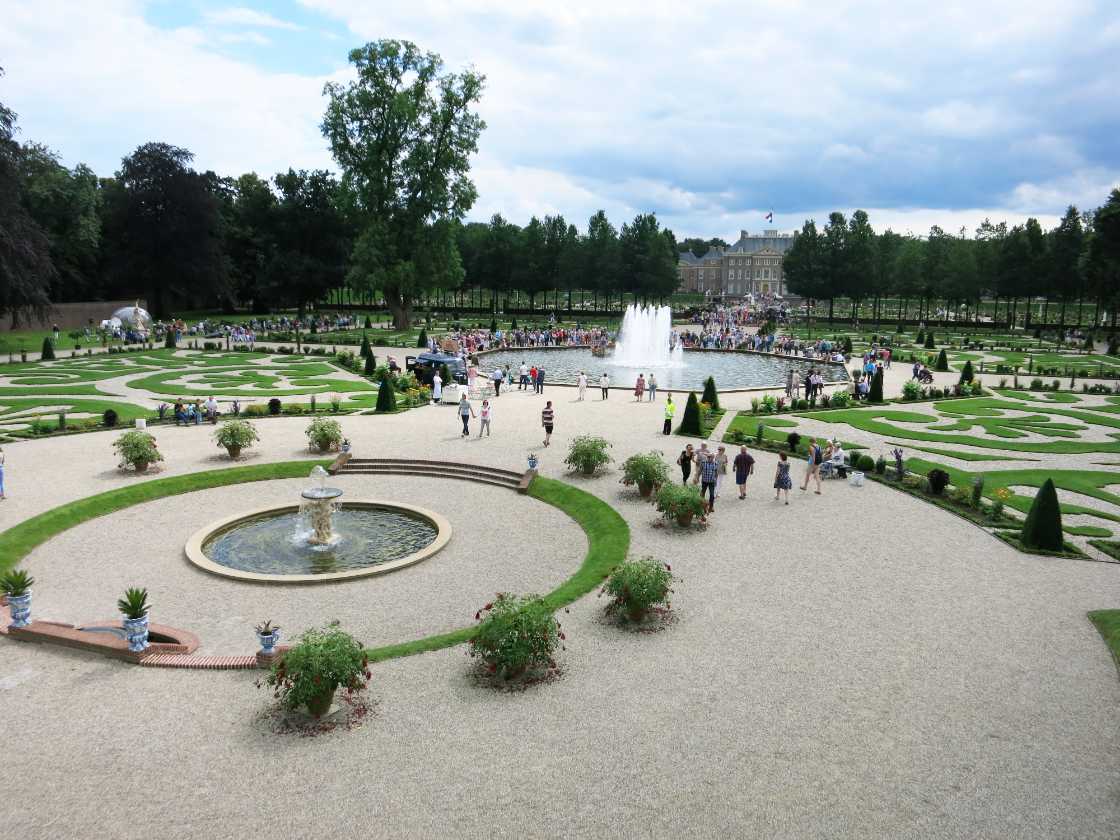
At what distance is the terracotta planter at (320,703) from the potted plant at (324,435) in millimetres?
16160

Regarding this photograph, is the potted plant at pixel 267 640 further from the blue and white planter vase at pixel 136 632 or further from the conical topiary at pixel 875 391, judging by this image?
the conical topiary at pixel 875 391

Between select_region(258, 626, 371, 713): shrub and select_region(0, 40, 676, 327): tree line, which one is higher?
select_region(0, 40, 676, 327): tree line

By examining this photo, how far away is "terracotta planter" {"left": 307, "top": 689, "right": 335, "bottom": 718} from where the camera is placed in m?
10.2

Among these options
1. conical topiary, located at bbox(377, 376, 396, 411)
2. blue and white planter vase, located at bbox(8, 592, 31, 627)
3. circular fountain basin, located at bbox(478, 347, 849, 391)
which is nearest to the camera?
blue and white planter vase, located at bbox(8, 592, 31, 627)

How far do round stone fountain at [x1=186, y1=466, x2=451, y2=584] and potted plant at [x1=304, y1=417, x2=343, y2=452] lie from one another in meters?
5.07

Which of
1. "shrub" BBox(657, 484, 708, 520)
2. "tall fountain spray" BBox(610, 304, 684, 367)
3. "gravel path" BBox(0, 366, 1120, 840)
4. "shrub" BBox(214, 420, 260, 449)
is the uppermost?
"tall fountain spray" BBox(610, 304, 684, 367)

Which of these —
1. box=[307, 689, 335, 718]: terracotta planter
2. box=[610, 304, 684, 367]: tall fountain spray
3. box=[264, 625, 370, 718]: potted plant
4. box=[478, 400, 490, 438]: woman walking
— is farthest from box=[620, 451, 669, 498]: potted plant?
box=[610, 304, 684, 367]: tall fountain spray

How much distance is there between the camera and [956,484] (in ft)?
75.4

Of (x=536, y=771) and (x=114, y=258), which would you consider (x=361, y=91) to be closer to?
(x=114, y=258)

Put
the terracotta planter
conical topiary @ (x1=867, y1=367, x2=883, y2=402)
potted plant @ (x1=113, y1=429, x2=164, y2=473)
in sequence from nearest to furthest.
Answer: the terracotta planter → potted plant @ (x1=113, y1=429, x2=164, y2=473) → conical topiary @ (x1=867, y1=367, x2=883, y2=402)

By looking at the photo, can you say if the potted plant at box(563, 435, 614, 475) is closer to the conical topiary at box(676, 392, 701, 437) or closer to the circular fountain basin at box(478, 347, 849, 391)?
the conical topiary at box(676, 392, 701, 437)

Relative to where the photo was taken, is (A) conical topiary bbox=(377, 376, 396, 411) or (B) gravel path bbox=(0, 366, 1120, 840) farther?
(A) conical topiary bbox=(377, 376, 396, 411)

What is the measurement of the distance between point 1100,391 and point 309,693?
4722 cm

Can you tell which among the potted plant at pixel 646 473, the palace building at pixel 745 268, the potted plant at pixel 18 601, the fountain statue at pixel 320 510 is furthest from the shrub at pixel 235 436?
the palace building at pixel 745 268
